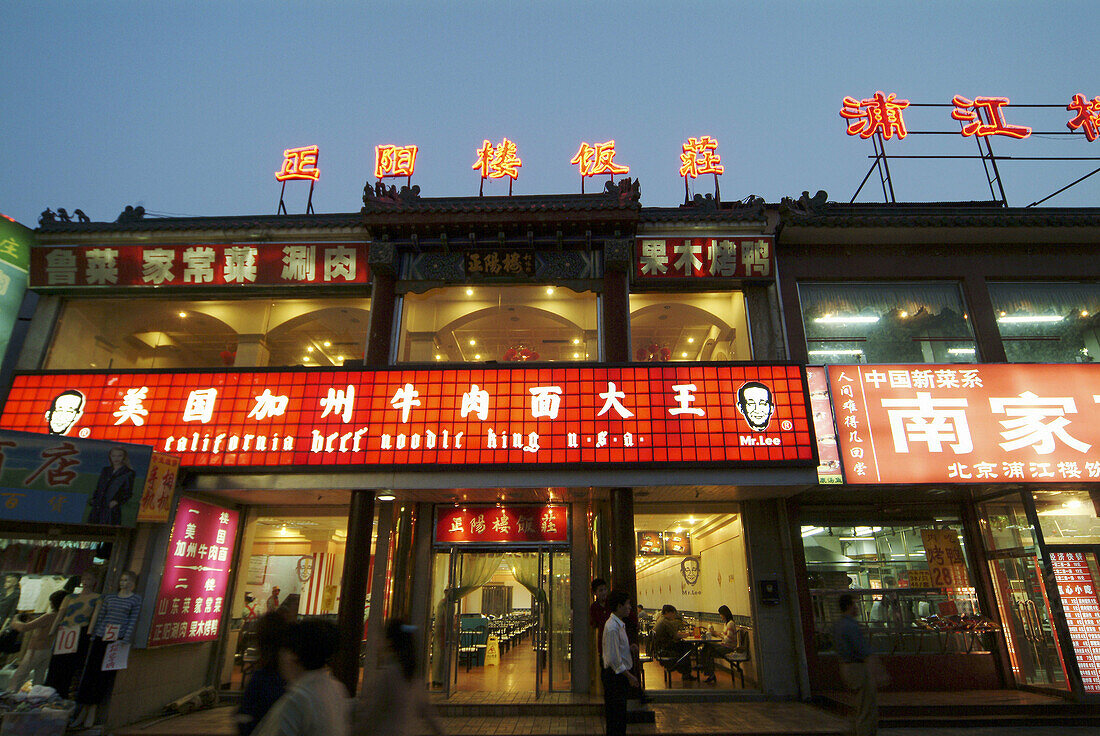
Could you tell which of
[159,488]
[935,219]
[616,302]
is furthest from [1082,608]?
[159,488]

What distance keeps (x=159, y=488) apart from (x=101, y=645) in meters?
2.36

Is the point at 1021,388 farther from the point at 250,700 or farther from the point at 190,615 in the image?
the point at 190,615

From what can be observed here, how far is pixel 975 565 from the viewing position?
10867mm

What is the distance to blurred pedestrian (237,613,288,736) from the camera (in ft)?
12.2

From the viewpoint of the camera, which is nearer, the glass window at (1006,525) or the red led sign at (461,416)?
the red led sign at (461,416)

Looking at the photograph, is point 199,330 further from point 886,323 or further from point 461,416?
point 886,323

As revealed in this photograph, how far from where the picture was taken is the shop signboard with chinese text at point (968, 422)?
9961mm

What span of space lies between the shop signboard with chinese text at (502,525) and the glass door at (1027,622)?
7.90 m

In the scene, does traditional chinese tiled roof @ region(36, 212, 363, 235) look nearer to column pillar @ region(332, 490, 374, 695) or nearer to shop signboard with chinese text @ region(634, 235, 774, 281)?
column pillar @ region(332, 490, 374, 695)

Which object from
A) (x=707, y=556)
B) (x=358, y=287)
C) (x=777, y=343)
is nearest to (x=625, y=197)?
(x=777, y=343)

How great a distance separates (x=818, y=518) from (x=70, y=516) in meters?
12.6

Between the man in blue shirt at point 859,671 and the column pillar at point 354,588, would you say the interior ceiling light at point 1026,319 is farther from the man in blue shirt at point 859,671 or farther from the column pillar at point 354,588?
the column pillar at point 354,588

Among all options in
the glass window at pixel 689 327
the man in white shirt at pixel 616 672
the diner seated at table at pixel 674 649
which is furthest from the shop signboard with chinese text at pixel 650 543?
the man in white shirt at pixel 616 672

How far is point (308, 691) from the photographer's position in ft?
9.52
